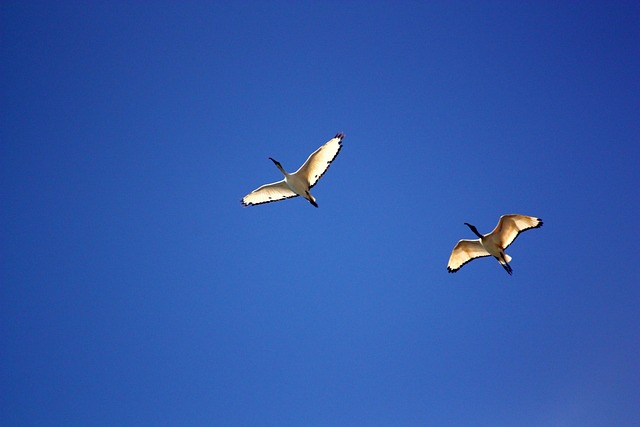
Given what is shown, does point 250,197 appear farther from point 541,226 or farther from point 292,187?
point 541,226

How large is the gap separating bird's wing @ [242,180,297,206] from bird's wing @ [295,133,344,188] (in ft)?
3.96

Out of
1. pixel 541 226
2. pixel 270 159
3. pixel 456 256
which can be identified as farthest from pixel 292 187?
pixel 541 226

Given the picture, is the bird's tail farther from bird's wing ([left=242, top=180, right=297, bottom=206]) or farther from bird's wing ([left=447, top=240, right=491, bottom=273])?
bird's wing ([left=242, top=180, right=297, bottom=206])

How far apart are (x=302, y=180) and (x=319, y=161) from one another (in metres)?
1.11

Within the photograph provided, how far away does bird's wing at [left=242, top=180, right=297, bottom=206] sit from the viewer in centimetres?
2377

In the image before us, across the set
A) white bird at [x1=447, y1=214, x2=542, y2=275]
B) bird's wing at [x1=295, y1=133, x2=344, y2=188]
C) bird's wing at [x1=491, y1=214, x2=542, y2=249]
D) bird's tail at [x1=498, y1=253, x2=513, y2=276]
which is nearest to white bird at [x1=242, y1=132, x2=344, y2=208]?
Answer: bird's wing at [x1=295, y1=133, x2=344, y2=188]

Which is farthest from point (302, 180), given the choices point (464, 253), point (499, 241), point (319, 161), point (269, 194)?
point (499, 241)

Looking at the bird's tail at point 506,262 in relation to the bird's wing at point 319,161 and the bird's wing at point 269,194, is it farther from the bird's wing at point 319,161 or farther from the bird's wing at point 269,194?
the bird's wing at point 269,194

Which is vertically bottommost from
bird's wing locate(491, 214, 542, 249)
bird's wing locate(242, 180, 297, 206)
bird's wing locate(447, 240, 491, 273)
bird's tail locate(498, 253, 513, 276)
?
bird's tail locate(498, 253, 513, 276)

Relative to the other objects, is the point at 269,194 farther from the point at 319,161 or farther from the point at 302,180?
the point at 319,161

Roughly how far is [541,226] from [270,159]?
35.6 feet

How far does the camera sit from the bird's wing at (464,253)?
79.4 ft

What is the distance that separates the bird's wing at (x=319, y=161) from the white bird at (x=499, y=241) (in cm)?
644

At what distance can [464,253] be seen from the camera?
81.8 feet
